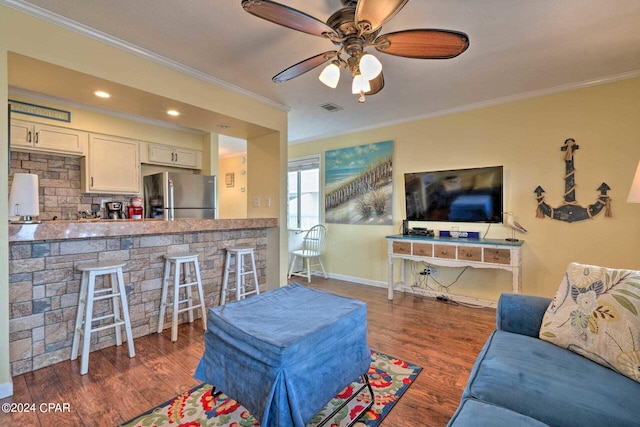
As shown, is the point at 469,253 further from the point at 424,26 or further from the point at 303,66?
the point at 303,66

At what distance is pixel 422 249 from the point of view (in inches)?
136

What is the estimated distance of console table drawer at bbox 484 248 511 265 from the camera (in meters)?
2.95

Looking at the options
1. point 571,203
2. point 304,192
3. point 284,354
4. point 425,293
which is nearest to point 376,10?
point 284,354

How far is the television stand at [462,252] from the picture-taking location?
9.62 feet

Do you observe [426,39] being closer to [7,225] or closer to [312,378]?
[312,378]

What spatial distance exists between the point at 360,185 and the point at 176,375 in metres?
3.35

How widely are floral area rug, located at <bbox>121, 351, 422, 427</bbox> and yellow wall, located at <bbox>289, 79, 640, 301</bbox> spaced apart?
219 centimetres

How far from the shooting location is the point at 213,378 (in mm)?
1534

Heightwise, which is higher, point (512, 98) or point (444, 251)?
point (512, 98)

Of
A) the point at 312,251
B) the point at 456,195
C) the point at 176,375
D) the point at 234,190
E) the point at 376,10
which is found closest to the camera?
the point at 376,10

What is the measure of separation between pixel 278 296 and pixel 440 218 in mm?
2632

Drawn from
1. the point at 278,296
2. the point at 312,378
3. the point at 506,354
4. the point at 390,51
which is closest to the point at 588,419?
the point at 506,354

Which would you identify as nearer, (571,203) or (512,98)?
(571,203)

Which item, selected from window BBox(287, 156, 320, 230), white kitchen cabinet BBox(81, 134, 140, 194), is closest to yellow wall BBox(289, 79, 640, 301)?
window BBox(287, 156, 320, 230)
